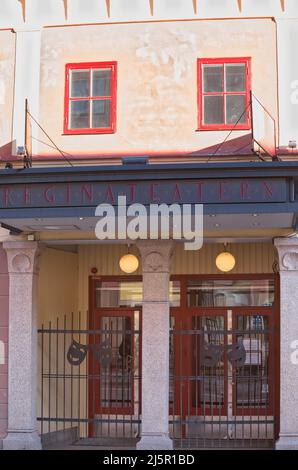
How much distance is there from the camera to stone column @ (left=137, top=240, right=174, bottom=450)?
517 inches

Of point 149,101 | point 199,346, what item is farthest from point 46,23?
point 199,346

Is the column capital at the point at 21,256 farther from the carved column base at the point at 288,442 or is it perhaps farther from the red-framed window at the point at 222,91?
the carved column base at the point at 288,442

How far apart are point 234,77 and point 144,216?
339cm

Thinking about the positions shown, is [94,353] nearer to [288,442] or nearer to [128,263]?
[128,263]

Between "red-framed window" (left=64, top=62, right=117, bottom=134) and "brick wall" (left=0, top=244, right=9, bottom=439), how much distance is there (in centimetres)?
256

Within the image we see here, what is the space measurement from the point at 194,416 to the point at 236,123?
5546mm

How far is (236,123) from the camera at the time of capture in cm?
1338

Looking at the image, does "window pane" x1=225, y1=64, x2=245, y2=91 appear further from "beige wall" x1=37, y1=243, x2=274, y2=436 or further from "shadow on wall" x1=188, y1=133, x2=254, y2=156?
"beige wall" x1=37, y1=243, x2=274, y2=436

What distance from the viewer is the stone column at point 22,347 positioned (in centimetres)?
1337

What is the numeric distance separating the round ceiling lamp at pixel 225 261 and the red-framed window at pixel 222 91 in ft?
7.75

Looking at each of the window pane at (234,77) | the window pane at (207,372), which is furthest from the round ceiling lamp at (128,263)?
the window pane at (234,77)

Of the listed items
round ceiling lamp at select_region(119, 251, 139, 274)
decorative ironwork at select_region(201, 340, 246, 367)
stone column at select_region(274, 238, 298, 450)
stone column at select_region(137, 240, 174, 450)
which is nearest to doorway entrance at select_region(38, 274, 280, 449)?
decorative ironwork at select_region(201, 340, 246, 367)

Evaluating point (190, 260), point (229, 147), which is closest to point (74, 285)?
point (190, 260)
